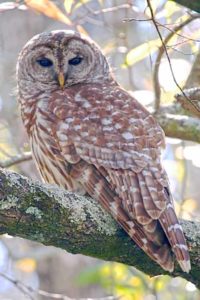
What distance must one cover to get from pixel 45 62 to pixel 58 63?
5.6 inches

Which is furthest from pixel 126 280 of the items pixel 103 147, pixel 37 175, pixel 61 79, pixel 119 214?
pixel 119 214

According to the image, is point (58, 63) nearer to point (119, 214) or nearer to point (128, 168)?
point (128, 168)

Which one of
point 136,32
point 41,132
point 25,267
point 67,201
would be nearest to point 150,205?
point 67,201

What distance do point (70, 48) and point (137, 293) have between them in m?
1.98

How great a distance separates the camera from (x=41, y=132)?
4.56m

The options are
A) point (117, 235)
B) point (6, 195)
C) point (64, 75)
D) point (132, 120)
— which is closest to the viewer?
point (6, 195)

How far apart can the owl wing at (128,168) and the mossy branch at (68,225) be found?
0.27 ft

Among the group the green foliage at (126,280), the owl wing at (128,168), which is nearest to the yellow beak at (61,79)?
the owl wing at (128,168)

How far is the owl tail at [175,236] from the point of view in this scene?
3.55 m

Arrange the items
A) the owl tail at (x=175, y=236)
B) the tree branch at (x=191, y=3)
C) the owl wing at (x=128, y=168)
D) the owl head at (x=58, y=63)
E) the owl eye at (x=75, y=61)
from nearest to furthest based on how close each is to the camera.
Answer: the tree branch at (x=191, y=3), the owl tail at (x=175, y=236), the owl wing at (x=128, y=168), the owl head at (x=58, y=63), the owl eye at (x=75, y=61)

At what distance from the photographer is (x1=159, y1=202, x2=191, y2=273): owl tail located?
3.55 meters

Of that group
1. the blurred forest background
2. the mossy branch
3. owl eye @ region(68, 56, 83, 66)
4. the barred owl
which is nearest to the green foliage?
the blurred forest background

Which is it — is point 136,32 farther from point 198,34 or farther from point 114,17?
point 198,34

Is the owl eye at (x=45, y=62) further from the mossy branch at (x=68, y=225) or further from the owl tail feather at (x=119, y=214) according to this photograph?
the mossy branch at (x=68, y=225)
